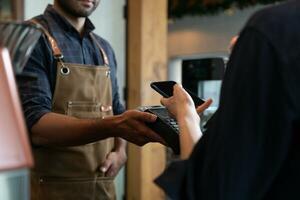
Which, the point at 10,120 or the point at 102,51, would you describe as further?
the point at 102,51

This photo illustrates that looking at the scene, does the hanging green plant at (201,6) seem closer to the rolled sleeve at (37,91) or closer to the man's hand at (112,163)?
the man's hand at (112,163)

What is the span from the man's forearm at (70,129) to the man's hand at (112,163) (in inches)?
8.1

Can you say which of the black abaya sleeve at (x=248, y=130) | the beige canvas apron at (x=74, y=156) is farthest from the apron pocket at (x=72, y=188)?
the black abaya sleeve at (x=248, y=130)

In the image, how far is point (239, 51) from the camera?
69 centimetres

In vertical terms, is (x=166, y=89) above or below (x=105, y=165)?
above

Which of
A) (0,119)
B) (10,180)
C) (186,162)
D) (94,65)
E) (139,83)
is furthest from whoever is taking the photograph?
(139,83)

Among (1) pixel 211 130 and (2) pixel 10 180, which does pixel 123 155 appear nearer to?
(2) pixel 10 180

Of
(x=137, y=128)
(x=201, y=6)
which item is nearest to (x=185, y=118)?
(x=137, y=128)

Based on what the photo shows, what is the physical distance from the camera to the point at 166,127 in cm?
105

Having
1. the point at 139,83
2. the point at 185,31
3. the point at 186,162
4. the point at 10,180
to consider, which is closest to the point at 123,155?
the point at 10,180

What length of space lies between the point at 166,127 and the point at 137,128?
13cm

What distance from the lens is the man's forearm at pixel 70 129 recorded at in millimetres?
1260

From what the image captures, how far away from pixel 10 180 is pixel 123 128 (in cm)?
103

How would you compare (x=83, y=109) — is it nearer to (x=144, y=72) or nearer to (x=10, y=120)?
(x=10, y=120)
